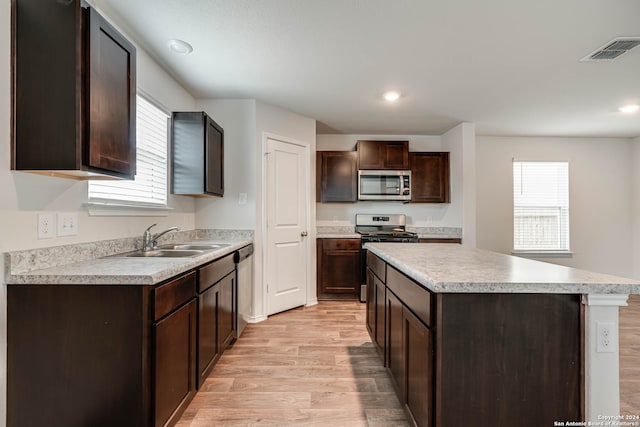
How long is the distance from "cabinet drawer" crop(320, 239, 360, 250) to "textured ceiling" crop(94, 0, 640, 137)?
5.44 ft

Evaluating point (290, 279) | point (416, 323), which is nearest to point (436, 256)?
point (416, 323)

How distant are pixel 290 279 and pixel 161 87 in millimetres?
2405

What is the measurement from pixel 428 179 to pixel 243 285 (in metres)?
3.16

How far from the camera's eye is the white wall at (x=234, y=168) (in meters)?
3.38

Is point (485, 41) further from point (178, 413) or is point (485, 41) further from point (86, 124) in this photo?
point (178, 413)

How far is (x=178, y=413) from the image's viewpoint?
160cm

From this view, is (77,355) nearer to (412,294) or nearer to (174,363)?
(174,363)

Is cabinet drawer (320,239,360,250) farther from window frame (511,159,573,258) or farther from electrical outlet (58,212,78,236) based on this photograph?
electrical outlet (58,212,78,236)

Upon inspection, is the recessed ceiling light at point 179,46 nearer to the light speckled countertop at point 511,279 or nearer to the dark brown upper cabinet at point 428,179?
the light speckled countertop at point 511,279

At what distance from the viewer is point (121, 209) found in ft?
6.80

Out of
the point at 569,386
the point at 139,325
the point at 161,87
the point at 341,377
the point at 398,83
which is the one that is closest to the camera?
the point at 569,386

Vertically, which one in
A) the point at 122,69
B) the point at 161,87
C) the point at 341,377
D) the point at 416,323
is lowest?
the point at 341,377

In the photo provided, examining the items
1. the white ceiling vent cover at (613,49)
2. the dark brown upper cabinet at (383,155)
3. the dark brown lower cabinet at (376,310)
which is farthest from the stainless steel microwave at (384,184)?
the white ceiling vent cover at (613,49)

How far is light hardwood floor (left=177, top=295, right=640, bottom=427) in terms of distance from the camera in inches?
69.8
